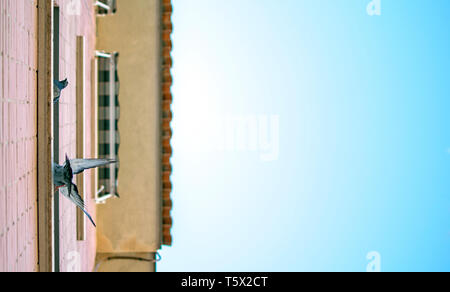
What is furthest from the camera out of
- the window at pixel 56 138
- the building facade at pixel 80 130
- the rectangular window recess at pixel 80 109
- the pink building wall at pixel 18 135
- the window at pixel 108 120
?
the window at pixel 108 120

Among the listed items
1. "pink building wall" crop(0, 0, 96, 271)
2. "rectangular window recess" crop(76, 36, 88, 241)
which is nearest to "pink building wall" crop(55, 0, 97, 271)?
"rectangular window recess" crop(76, 36, 88, 241)

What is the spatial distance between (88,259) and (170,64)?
10.9 feet

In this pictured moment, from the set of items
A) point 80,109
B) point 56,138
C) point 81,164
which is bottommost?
point 81,164

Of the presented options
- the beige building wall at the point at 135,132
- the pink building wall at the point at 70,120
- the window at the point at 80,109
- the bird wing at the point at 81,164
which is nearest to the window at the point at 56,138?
the bird wing at the point at 81,164

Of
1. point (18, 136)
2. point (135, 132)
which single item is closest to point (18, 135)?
point (18, 136)

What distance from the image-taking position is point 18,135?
2.64 metres

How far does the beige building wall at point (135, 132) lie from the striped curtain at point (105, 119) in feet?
1.51

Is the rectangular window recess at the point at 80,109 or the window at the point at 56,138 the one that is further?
the rectangular window recess at the point at 80,109

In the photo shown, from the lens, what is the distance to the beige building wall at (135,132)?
7512mm

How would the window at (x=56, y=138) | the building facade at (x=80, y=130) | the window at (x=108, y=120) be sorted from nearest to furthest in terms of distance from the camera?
the building facade at (x=80, y=130)
the window at (x=56, y=138)
the window at (x=108, y=120)

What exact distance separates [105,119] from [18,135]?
411 centimetres

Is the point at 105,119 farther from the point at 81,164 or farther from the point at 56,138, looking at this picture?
the point at 56,138

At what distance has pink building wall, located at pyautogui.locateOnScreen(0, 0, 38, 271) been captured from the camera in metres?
2.38

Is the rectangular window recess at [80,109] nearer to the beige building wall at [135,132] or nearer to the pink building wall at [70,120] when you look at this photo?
the pink building wall at [70,120]
